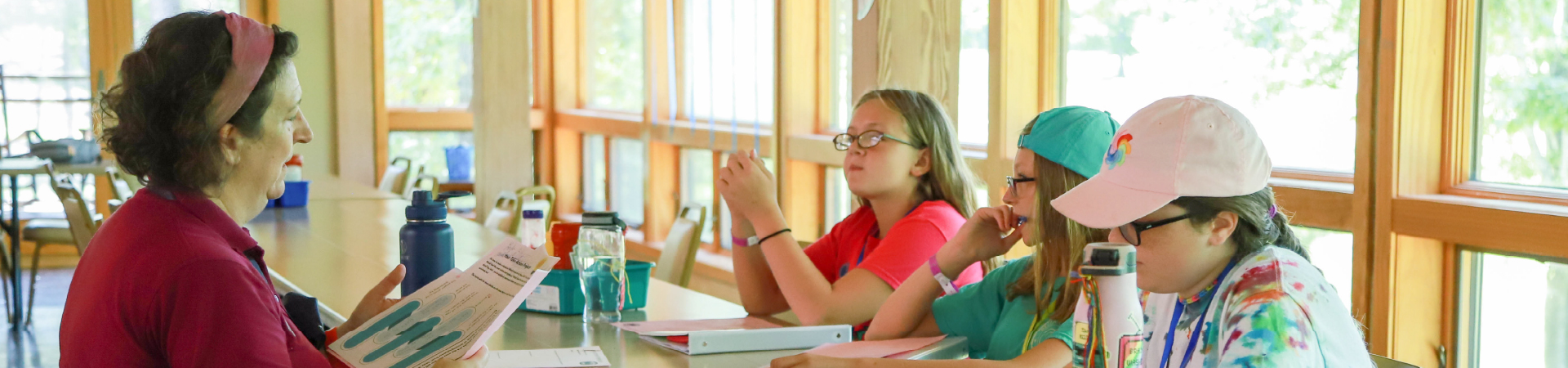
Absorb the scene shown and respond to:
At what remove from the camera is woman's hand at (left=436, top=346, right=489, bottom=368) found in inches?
53.7

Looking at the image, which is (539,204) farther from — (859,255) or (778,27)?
(778,27)

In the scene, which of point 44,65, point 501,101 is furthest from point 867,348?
point 44,65

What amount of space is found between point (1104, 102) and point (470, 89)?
550cm

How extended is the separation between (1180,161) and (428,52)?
721 centimetres

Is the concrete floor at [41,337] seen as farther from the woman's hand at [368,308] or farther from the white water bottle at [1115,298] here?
the white water bottle at [1115,298]

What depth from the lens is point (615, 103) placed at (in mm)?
7391

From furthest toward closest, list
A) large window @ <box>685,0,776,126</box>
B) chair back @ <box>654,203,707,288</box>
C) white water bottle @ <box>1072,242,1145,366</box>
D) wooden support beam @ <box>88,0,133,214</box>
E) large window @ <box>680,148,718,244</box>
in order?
wooden support beam @ <box>88,0,133,214</box> → large window @ <box>680,148,718,244</box> → large window @ <box>685,0,776,126</box> → chair back @ <box>654,203,707,288</box> → white water bottle @ <box>1072,242,1145,366</box>

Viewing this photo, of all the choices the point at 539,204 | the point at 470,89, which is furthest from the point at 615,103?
the point at 539,204

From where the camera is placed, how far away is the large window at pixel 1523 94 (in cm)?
230

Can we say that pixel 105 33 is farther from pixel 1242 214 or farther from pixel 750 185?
pixel 1242 214

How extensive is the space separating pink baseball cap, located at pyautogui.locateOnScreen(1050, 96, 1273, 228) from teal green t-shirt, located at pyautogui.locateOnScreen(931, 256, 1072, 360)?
0.49m

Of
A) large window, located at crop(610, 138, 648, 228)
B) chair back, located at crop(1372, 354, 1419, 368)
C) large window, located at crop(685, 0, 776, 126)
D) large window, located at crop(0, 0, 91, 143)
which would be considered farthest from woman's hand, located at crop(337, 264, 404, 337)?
large window, located at crop(0, 0, 91, 143)

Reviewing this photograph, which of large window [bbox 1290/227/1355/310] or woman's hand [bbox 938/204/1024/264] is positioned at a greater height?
woman's hand [bbox 938/204/1024/264]

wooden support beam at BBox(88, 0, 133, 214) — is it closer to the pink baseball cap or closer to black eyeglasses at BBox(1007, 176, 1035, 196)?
black eyeglasses at BBox(1007, 176, 1035, 196)
